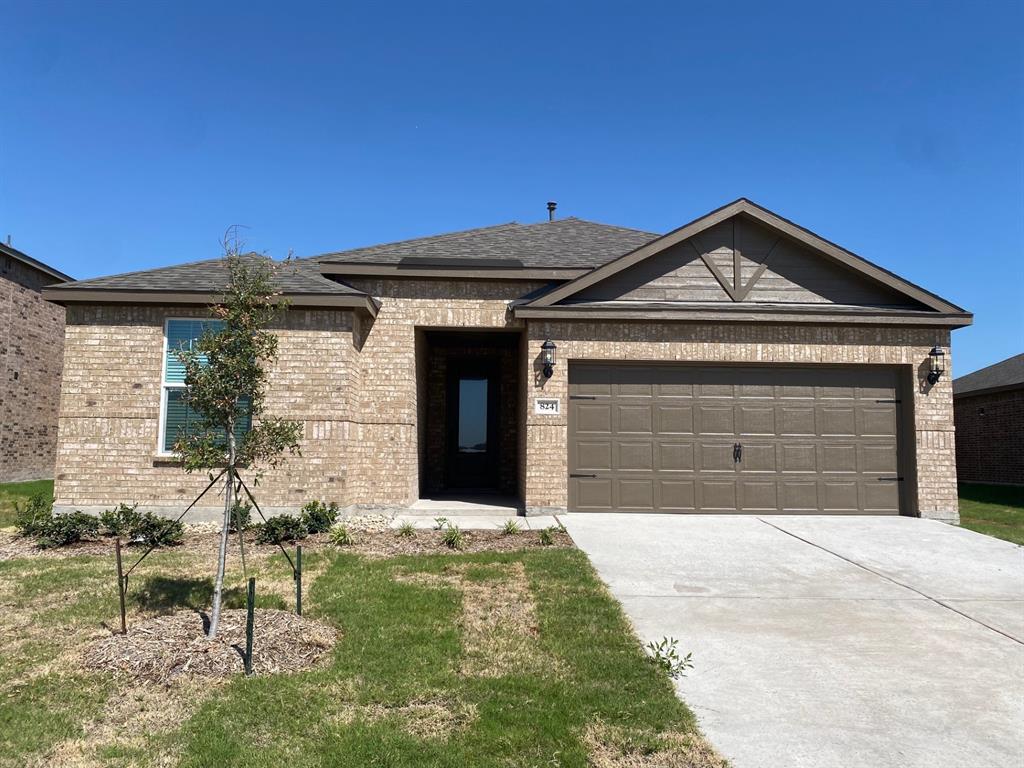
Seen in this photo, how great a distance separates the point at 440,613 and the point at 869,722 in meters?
3.21

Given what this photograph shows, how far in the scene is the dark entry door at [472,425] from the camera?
14.0 metres

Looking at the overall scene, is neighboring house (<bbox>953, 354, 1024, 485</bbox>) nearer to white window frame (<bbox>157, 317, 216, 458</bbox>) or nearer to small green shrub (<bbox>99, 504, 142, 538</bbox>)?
white window frame (<bbox>157, 317, 216, 458</bbox>)

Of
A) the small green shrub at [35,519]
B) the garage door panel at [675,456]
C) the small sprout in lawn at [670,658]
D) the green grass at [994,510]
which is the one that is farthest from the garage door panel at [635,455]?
the small green shrub at [35,519]

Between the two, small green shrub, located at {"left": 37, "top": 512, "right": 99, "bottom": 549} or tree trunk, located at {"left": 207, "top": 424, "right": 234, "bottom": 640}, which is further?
small green shrub, located at {"left": 37, "top": 512, "right": 99, "bottom": 549}

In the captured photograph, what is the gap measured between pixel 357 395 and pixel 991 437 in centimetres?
1870

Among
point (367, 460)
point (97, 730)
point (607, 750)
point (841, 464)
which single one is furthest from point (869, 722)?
point (367, 460)

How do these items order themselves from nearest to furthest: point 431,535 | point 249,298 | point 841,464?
point 249,298 → point 431,535 → point 841,464

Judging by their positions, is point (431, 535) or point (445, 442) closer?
point (431, 535)

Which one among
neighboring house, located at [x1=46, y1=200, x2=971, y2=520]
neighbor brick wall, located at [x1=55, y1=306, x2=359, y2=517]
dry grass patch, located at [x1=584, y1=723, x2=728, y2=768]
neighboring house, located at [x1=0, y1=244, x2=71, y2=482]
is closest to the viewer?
dry grass patch, located at [x1=584, y1=723, x2=728, y2=768]

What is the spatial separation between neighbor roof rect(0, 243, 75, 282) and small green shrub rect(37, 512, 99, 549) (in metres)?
12.0

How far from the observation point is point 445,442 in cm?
1371

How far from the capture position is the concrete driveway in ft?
11.5

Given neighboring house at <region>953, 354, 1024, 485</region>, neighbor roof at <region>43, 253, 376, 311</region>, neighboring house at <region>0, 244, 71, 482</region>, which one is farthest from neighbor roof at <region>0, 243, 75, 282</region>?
neighboring house at <region>953, 354, 1024, 485</region>

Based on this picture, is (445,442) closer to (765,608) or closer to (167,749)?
(765,608)
